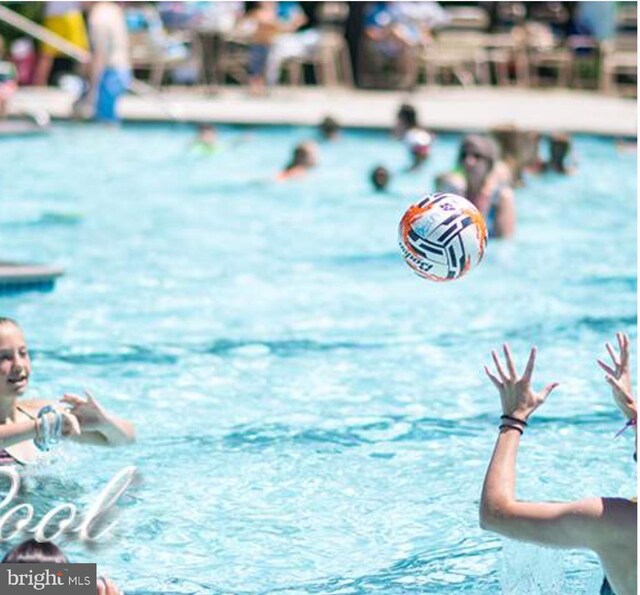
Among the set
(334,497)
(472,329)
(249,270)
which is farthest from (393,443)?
(249,270)

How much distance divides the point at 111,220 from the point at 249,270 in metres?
2.48

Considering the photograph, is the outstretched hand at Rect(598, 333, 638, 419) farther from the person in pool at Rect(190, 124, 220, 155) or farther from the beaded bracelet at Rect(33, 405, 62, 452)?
the person in pool at Rect(190, 124, 220, 155)

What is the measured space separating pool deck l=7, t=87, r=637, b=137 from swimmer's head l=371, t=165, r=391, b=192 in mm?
3156

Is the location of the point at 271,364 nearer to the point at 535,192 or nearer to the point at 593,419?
the point at 593,419

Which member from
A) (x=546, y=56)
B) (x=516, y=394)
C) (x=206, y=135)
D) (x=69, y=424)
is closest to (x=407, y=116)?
(x=206, y=135)

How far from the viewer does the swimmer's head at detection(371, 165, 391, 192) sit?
47.8 feet

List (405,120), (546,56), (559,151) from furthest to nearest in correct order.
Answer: (546,56) → (405,120) → (559,151)

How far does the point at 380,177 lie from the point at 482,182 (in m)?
3.30

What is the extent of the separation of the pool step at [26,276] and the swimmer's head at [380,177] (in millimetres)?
4798

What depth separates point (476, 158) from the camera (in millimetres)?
11289

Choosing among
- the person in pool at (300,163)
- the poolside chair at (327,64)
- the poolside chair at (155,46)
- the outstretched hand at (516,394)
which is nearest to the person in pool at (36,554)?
the outstretched hand at (516,394)

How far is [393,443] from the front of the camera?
732 centimetres

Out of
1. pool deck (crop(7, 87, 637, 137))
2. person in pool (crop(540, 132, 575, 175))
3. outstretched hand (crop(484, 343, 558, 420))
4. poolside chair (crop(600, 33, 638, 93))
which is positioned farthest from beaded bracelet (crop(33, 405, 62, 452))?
poolside chair (crop(600, 33, 638, 93))

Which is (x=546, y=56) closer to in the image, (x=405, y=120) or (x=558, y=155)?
(x=405, y=120)
